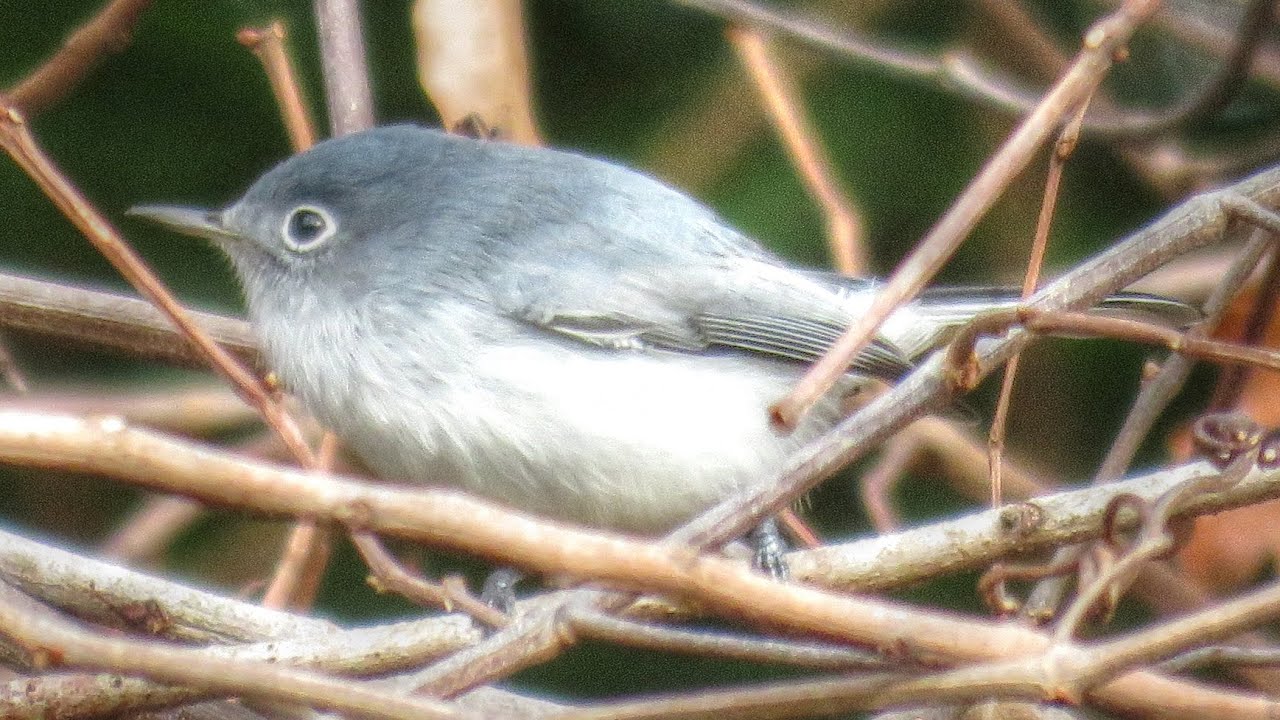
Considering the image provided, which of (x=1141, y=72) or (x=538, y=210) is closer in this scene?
(x=538, y=210)

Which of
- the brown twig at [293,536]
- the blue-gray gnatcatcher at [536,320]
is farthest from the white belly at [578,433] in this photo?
the brown twig at [293,536]

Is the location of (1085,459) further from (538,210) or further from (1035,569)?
(1035,569)

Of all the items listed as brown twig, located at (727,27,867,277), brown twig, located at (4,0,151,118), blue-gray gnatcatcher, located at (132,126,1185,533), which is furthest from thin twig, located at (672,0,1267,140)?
brown twig, located at (4,0,151,118)

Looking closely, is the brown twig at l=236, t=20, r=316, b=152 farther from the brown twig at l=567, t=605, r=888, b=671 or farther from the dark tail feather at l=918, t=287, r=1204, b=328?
the brown twig at l=567, t=605, r=888, b=671

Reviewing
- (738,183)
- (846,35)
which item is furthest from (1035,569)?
(738,183)

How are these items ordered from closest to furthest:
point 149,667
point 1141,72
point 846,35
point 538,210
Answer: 1. point 149,667
2. point 538,210
3. point 846,35
4. point 1141,72

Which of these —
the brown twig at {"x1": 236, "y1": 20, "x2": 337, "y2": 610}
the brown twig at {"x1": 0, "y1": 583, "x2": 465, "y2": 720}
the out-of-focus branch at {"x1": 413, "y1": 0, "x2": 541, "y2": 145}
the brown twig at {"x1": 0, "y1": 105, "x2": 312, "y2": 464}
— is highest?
the out-of-focus branch at {"x1": 413, "y1": 0, "x2": 541, "y2": 145}

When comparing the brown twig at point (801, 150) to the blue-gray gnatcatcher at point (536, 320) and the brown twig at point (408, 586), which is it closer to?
the blue-gray gnatcatcher at point (536, 320)
